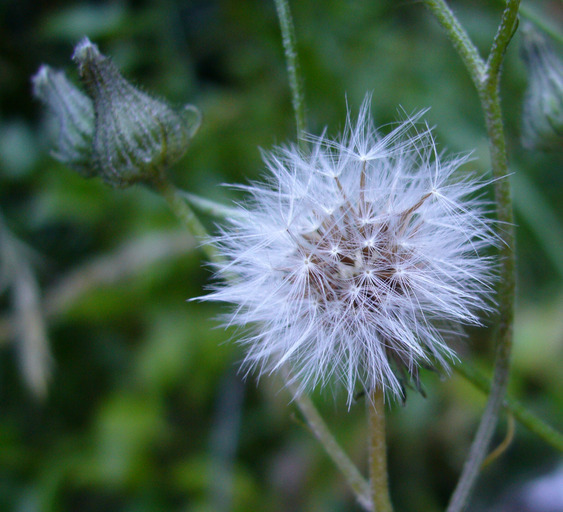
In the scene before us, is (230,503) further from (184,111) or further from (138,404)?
(184,111)

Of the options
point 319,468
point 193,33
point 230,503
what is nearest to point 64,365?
point 230,503

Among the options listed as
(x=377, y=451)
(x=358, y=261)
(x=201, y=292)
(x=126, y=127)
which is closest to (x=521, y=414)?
(x=377, y=451)

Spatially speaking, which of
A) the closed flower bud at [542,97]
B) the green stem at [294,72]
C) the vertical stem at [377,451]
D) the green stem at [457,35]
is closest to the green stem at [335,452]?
the vertical stem at [377,451]

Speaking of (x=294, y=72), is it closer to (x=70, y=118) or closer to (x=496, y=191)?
(x=496, y=191)

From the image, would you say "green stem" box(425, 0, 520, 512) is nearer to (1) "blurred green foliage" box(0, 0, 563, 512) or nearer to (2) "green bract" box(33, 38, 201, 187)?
(2) "green bract" box(33, 38, 201, 187)

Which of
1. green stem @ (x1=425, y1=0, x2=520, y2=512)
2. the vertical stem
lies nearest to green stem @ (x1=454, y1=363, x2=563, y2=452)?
green stem @ (x1=425, y1=0, x2=520, y2=512)

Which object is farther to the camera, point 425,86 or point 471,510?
point 425,86
